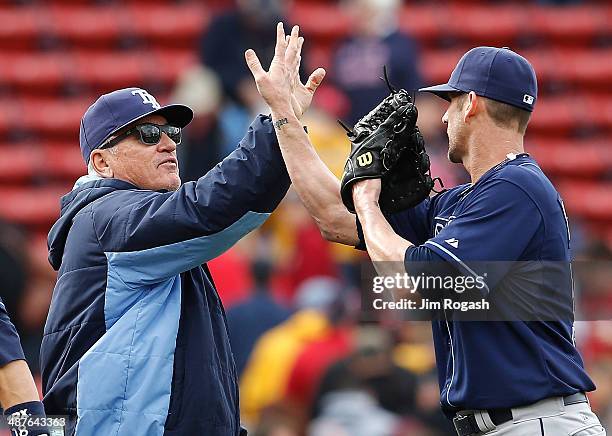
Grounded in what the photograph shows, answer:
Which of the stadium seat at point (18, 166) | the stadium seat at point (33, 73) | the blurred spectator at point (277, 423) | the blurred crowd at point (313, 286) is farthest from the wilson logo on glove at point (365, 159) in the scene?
the stadium seat at point (33, 73)

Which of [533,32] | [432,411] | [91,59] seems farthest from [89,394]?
[533,32]

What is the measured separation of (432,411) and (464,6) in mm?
5826

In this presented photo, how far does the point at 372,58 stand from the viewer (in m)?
9.50

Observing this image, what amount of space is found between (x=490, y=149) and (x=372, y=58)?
5149mm

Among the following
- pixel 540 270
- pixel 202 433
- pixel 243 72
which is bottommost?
pixel 202 433

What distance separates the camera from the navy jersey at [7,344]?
446cm

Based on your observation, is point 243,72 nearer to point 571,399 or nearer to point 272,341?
point 272,341

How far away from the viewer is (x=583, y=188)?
11078 millimetres

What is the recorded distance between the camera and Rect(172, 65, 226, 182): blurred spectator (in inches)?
360

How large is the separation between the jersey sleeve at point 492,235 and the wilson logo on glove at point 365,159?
39 cm

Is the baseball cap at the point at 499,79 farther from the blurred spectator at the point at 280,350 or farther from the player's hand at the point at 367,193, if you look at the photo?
the blurred spectator at the point at 280,350

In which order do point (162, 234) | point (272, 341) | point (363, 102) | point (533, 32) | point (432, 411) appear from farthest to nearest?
1. point (533, 32)
2. point (363, 102)
3. point (272, 341)
4. point (432, 411)
5. point (162, 234)

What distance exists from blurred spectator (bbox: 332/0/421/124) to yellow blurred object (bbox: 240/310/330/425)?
6.63 ft

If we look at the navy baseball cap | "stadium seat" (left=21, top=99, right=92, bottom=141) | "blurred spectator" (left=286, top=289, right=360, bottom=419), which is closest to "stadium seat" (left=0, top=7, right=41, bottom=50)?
"stadium seat" (left=21, top=99, right=92, bottom=141)
